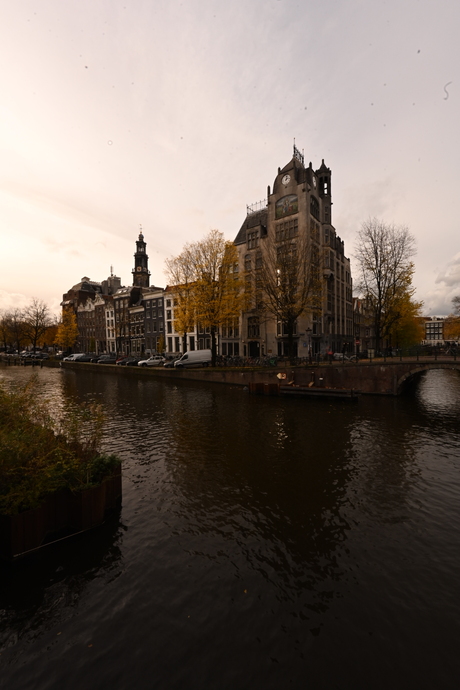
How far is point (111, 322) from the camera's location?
83.6m

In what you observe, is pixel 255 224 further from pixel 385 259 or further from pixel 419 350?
pixel 419 350

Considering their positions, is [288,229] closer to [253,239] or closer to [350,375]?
[253,239]

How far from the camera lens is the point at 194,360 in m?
43.8

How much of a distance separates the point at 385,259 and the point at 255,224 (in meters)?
25.5

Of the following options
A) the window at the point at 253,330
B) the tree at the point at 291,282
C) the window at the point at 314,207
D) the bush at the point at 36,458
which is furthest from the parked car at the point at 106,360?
the bush at the point at 36,458

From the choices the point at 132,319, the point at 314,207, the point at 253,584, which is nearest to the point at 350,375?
the point at 253,584

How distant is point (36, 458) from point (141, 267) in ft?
294

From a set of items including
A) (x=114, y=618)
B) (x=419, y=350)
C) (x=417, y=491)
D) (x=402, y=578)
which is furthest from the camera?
(x=419, y=350)

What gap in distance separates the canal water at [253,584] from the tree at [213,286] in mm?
26976

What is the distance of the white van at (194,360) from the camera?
43.6 metres

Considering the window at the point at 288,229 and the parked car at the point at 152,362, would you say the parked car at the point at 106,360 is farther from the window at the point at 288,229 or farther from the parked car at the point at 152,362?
the window at the point at 288,229

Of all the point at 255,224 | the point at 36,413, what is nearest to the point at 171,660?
the point at 36,413

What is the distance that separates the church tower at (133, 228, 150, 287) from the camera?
8956 centimetres

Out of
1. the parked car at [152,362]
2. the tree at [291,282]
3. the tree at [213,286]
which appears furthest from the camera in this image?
the parked car at [152,362]
